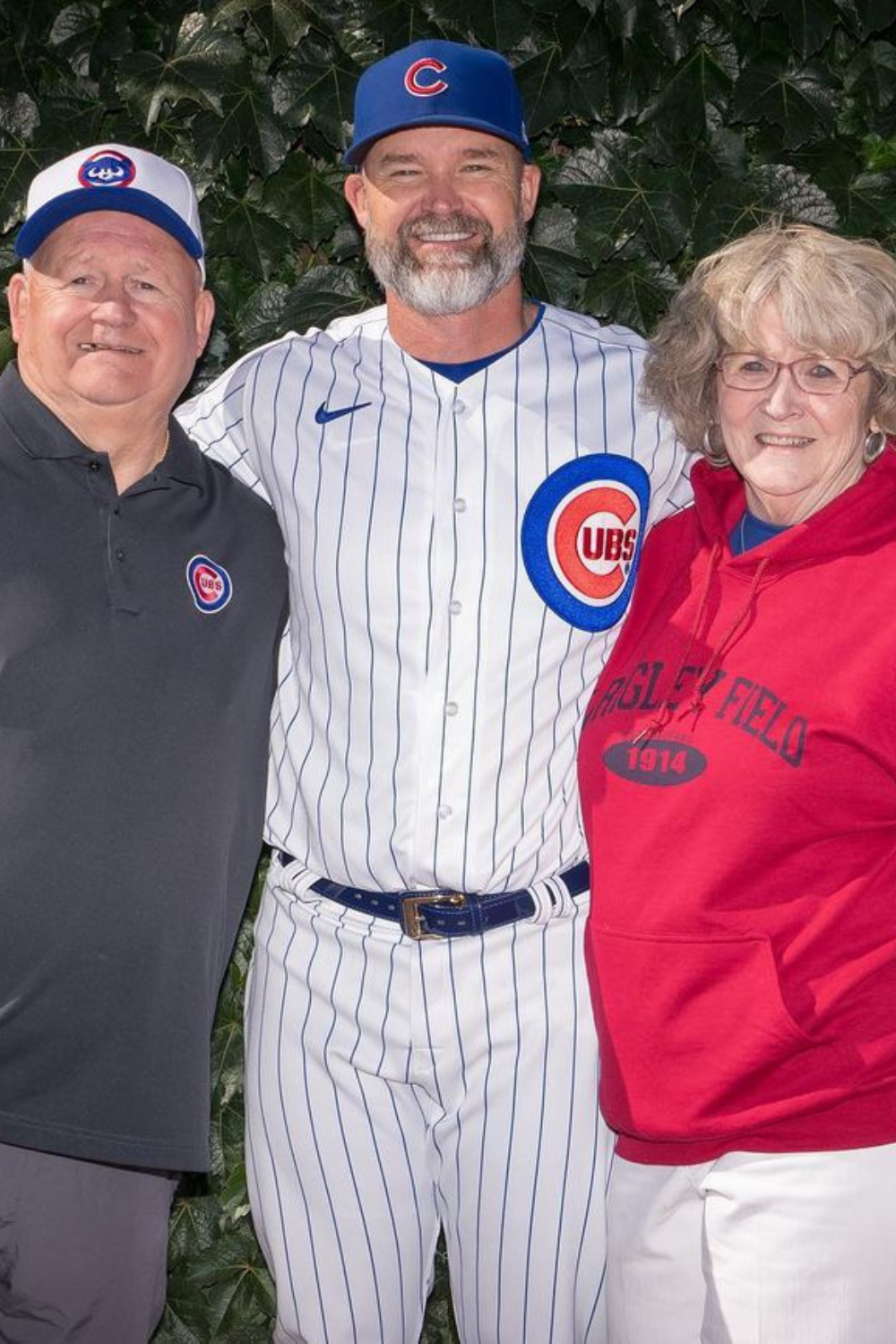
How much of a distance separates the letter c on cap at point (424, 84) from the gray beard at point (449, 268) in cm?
19

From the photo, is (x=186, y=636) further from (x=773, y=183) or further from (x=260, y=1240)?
(x=773, y=183)

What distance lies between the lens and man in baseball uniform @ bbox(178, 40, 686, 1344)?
2381 millimetres

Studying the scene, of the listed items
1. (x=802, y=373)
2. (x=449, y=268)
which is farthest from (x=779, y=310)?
(x=449, y=268)

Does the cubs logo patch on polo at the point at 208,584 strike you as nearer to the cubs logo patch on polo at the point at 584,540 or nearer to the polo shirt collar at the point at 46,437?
the polo shirt collar at the point at 46,437

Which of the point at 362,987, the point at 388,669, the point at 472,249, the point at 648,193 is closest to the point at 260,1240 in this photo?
the point at 362,987

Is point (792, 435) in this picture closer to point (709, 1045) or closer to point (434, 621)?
point (434, 621)

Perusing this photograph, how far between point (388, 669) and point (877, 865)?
0.77 metres

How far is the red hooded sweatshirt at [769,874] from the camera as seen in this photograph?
2037mm

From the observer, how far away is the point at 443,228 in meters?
2.53

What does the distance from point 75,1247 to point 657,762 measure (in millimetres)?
1080

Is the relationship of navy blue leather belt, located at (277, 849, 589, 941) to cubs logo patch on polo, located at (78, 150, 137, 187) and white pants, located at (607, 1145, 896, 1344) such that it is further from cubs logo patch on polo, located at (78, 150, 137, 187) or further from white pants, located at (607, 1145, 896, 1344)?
cubs logo patch on polo, located at (78, 150, 137, 187)

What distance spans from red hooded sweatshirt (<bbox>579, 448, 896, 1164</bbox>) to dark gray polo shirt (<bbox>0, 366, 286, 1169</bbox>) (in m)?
0.58

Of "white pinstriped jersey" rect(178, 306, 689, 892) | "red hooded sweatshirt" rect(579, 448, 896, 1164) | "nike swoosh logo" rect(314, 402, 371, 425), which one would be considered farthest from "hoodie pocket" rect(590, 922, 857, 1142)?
"nike swoosh logo" rect(314, 402, 371, 425)

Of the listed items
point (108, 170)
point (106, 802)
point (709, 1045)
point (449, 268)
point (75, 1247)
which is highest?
point (108, 170)
